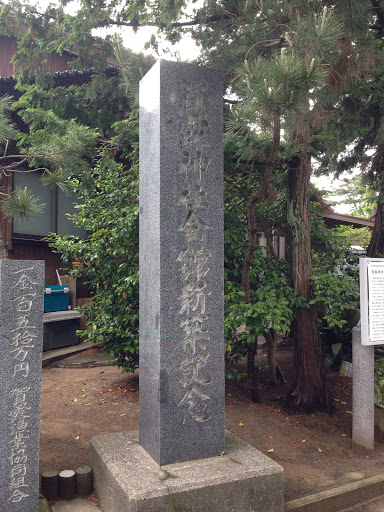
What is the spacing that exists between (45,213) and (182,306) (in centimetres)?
785

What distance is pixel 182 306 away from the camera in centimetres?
412

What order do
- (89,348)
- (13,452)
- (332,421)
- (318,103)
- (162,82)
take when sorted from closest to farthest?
1. (13,452)
2. (162,82)
3. (318,103)
4. (332,421)
5. (89,348)

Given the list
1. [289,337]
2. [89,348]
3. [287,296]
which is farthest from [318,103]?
[89,348]

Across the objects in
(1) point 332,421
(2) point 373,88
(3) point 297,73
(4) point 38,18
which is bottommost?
(1) point 332,421

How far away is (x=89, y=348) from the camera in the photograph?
10.5 metres

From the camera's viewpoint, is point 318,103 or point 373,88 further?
point 373,88

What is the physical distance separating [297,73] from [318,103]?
1744 millimetres

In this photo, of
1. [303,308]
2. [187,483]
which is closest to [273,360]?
[303,308]

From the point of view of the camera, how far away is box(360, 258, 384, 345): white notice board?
206 inches

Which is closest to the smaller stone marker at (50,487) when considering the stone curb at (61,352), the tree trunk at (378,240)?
the stone curb at (61,352)

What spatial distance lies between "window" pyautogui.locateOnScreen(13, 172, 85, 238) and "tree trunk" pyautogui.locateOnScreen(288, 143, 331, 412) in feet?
19.1

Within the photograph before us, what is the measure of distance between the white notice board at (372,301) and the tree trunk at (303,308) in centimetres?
127

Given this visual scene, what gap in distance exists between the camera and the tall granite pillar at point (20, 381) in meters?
3.70

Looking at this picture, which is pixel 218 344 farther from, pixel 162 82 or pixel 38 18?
pixel 38 18
